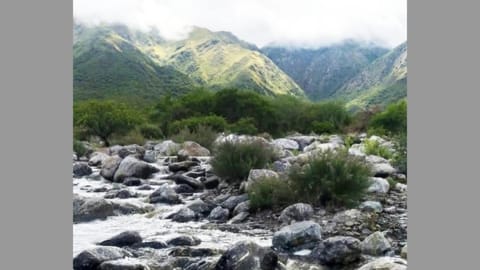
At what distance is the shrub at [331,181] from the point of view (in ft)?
20.1

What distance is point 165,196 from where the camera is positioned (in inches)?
283

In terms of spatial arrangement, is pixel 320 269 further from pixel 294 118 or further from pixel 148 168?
pixel 294 118

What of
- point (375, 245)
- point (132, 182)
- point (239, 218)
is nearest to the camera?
point (375, 245)

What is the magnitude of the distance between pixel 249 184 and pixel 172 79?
521 inches

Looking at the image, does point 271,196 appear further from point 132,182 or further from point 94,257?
point 132,182

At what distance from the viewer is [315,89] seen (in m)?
14.1

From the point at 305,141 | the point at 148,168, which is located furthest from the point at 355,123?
the point at 148,168

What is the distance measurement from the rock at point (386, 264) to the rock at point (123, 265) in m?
1.51

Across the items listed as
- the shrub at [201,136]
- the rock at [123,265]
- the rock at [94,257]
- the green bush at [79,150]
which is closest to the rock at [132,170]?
the shrub at [201,136]

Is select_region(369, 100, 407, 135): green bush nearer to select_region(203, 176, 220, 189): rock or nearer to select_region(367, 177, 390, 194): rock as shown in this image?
select_region(367, 177, 390, 194): rock

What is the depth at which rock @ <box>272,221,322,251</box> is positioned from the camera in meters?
4.99

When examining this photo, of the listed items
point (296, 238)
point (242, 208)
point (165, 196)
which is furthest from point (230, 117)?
point (296, 238)

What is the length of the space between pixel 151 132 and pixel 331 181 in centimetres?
911

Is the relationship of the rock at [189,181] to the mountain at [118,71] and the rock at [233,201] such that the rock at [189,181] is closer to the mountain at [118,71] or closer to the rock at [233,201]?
the rock at [233,201]
